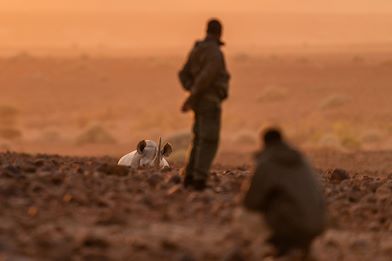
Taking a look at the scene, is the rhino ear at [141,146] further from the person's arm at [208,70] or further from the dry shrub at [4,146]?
the dry shrub at [4,146]

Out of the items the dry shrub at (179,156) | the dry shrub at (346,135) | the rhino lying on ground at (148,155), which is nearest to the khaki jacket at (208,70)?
the rhino lying on ground at (148,155)

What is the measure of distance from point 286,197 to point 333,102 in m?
38.4

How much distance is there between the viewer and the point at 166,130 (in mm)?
43781

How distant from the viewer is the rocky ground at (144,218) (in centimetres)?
1024

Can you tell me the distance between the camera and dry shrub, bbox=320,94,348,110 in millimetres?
47531

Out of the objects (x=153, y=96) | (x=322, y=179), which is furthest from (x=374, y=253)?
(x=153, y=96)

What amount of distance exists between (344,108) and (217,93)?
3473cm

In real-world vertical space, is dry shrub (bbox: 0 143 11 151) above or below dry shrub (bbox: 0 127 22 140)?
below

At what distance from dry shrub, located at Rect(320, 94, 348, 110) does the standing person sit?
34.4 m

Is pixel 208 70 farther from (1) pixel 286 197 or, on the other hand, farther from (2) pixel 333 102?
(2) pixel 333 102

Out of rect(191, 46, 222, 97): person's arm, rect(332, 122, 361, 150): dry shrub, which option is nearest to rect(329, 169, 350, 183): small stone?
rect(191, 46, 222, 97): person's arm

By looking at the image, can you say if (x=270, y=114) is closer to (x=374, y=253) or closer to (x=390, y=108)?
(x=390, y=108)

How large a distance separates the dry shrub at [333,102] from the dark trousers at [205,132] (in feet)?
113

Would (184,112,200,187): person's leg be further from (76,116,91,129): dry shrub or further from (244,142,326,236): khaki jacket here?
(76,116,91,129): dry shrub
